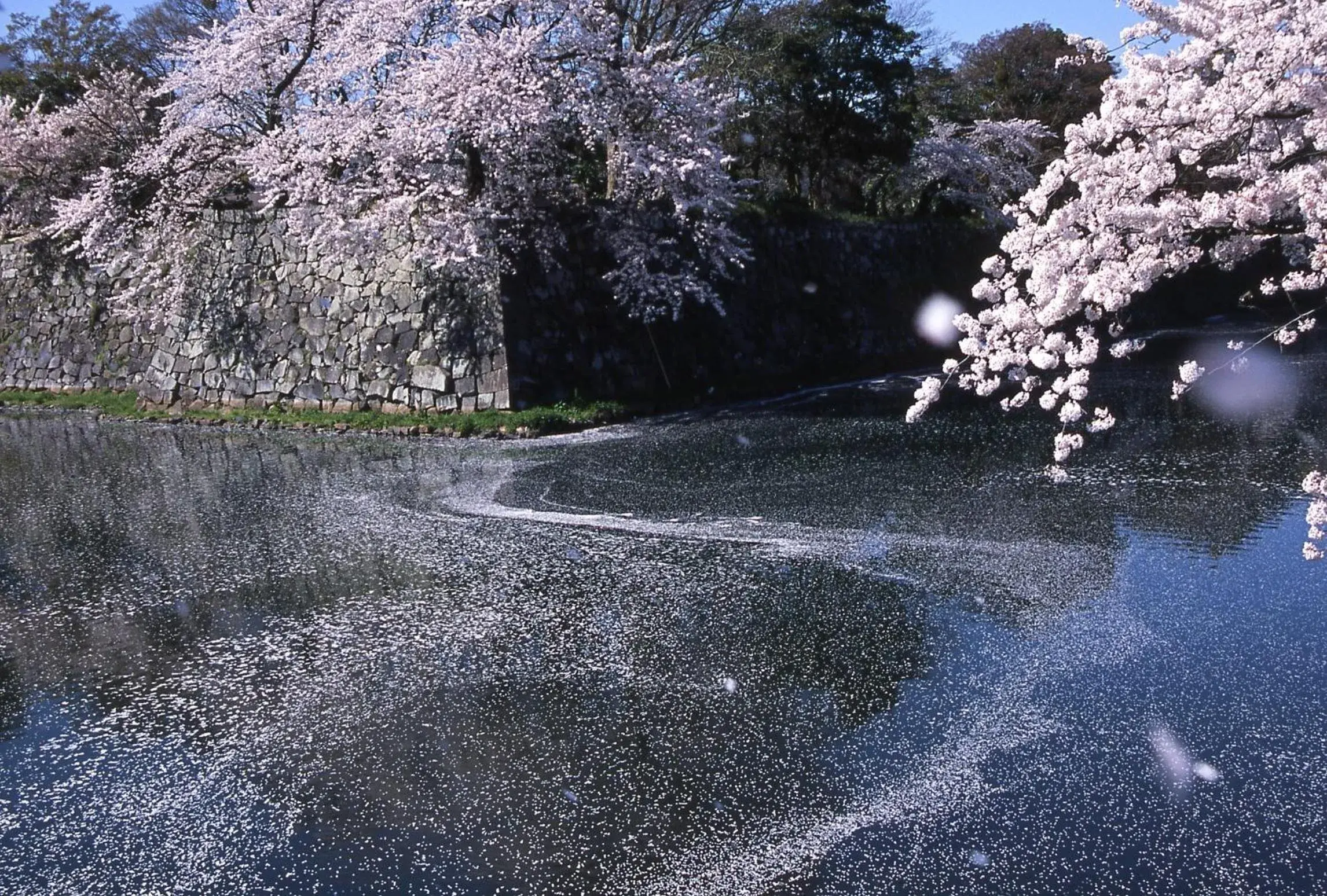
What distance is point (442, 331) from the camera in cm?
1222

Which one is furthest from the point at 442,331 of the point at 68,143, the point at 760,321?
the point at 68,143

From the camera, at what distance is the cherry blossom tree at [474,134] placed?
11.7 m

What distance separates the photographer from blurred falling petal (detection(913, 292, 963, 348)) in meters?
18.5

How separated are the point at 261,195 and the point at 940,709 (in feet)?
44.0

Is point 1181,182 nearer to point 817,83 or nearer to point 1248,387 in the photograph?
point 1248,387

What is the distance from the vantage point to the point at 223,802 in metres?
3.36

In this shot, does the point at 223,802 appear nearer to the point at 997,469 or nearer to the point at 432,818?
the point at 432,818

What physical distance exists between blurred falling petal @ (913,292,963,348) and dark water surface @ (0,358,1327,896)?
10574 millimetres

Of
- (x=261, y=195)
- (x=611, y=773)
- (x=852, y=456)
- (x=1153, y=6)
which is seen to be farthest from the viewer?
(x=261, y=195)

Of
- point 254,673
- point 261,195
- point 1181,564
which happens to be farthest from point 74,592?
point 261,195

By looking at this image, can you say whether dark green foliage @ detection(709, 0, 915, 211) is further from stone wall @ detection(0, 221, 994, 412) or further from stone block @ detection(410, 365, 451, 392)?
stone block @ detection(410, 365, 451, 392)

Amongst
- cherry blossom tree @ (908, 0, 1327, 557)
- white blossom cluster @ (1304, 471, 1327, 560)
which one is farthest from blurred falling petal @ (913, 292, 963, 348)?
white blossom cluster @ (1304, 471, 1327, 560)

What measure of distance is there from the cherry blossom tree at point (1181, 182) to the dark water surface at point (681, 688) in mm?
1016

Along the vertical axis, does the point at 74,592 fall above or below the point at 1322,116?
below
